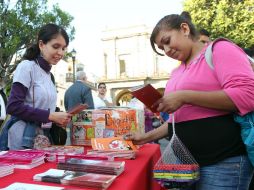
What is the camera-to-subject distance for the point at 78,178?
3.43 feet

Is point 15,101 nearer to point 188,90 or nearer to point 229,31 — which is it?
point 188,90

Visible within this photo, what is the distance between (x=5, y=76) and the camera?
14.2 metres

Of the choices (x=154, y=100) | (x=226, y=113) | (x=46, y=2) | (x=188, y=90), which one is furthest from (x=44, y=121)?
(x=46, y=2)

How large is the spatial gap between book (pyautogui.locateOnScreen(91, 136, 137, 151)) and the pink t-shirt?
0.42 meters

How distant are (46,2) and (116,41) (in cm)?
1342

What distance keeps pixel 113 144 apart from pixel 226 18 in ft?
42.5

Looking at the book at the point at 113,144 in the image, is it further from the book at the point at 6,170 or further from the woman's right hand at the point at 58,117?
the book at the point at 6,170

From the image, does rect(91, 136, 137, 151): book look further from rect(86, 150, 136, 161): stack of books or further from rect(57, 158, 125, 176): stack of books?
rect(57, 158, 125, 176): stack of books

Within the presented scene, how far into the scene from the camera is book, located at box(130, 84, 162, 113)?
135 centimetres

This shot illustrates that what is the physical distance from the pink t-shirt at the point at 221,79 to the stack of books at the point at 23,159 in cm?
70

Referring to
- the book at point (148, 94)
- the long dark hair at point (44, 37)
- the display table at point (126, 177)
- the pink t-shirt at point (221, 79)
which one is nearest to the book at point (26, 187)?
the display table at point (126, 177)

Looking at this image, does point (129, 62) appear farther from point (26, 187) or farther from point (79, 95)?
point (26, 187)

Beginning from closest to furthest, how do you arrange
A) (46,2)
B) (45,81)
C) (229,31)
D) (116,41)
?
(45,81) < (229,31) < (46,2) < (116,41)

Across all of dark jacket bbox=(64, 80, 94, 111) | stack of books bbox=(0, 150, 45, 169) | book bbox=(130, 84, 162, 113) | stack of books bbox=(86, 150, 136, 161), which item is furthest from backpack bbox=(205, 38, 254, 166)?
dark jacket bbox=(64, 80, 94, 111)
